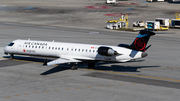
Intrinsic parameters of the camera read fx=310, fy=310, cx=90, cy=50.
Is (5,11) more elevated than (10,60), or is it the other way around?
(5,11)

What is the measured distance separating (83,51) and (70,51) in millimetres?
1792

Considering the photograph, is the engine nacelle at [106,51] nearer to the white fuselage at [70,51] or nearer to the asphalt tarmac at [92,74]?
the white fuselage at [70,51]

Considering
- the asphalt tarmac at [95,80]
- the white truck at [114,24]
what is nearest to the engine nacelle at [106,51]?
the asphalt tarmac at [95,80]

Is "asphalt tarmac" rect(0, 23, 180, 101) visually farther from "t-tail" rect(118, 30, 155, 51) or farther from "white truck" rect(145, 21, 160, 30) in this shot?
"white truck" rect(145, 21, 160, 30)

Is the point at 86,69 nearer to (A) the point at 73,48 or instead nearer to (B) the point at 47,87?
(A) the point at 73,48

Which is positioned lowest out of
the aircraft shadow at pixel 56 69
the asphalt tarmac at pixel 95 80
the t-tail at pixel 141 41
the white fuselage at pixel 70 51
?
the asphalt tarmac at pixel 95 80

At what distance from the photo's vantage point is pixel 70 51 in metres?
39.2

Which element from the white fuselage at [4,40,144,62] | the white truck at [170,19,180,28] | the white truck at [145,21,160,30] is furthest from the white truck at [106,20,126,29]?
the white fuselage at [4,40,144,62]

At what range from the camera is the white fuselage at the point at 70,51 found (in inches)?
1433

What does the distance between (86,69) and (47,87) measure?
9.18 metres

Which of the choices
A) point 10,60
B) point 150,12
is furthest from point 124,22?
point 10,60

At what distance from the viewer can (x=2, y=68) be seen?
39688 millimetres

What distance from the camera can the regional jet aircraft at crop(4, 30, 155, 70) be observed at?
36166 mm

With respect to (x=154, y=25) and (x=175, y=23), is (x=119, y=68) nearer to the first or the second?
(x=154, y=25)
